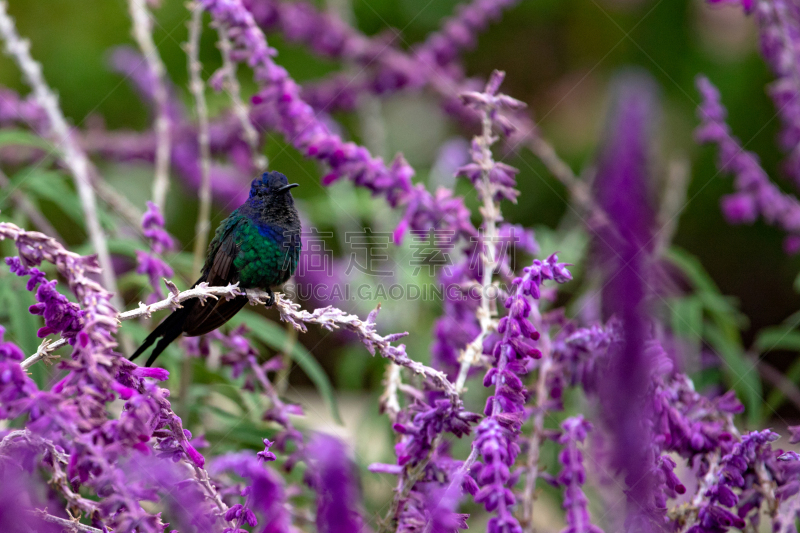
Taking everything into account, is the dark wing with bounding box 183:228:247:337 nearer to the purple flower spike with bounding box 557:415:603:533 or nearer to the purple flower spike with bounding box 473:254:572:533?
the purple flower spike with bounding box 473:254:572:533

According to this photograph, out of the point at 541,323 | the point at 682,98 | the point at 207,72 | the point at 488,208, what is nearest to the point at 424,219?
the point at 488,208

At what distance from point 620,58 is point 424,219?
2550mm

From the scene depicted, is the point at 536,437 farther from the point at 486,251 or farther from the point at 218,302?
the point at 218,302

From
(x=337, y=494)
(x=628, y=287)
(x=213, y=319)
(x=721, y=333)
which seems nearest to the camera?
(x=628, y=287)

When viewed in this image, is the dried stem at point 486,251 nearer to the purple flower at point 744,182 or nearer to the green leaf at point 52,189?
A: the purple flower at point 744,182

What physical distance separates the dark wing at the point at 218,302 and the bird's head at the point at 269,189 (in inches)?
4.8

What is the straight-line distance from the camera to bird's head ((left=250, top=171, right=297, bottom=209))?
1700 mm

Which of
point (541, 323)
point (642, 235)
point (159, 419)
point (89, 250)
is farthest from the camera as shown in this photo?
point (89, 250)

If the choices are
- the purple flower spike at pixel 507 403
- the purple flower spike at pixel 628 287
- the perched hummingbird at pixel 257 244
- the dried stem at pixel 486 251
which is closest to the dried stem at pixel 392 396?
the dried stem at pixel 486 251

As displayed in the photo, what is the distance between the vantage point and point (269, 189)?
170 centimetres

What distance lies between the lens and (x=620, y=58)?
363cm

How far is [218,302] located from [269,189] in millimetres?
344

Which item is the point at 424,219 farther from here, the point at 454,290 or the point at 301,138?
the point at 301,138

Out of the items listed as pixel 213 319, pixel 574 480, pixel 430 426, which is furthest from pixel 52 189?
pixel 574 480
